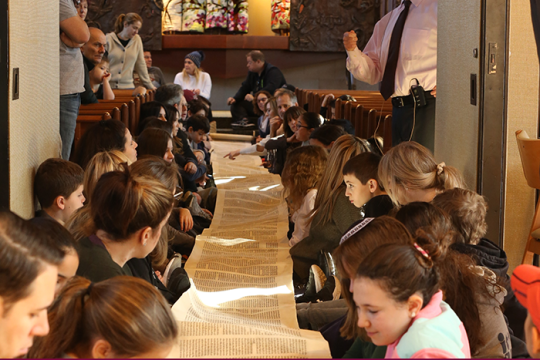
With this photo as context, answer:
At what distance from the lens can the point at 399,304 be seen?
52.7 inches

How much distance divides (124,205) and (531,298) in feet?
3.70

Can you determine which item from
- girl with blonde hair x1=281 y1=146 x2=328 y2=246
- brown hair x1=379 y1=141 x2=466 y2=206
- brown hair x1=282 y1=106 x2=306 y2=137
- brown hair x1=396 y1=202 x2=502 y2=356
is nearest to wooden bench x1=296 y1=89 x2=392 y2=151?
brown hair x1=282 y1=106 x2=306 y2=137

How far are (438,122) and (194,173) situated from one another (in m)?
1.66

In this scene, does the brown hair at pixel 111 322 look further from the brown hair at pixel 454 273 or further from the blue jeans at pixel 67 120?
the blue jeans at pixel 67 120

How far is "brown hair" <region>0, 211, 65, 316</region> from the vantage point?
111 centimetres

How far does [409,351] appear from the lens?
4.18 feet

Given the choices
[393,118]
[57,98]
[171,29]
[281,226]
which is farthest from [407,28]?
[171,29]

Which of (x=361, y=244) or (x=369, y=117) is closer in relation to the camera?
(x=361, y=244)

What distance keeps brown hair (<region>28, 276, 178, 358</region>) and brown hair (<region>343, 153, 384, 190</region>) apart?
1.56m

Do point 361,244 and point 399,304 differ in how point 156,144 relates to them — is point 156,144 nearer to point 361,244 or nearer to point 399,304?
point 361,244

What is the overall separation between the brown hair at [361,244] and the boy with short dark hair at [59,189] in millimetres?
1291

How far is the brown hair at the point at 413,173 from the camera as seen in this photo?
243 centimetres

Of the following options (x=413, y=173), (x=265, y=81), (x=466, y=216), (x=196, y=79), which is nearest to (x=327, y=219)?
(x=413, y=173)

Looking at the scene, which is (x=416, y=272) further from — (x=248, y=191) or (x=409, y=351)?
(x=248, y=191)
